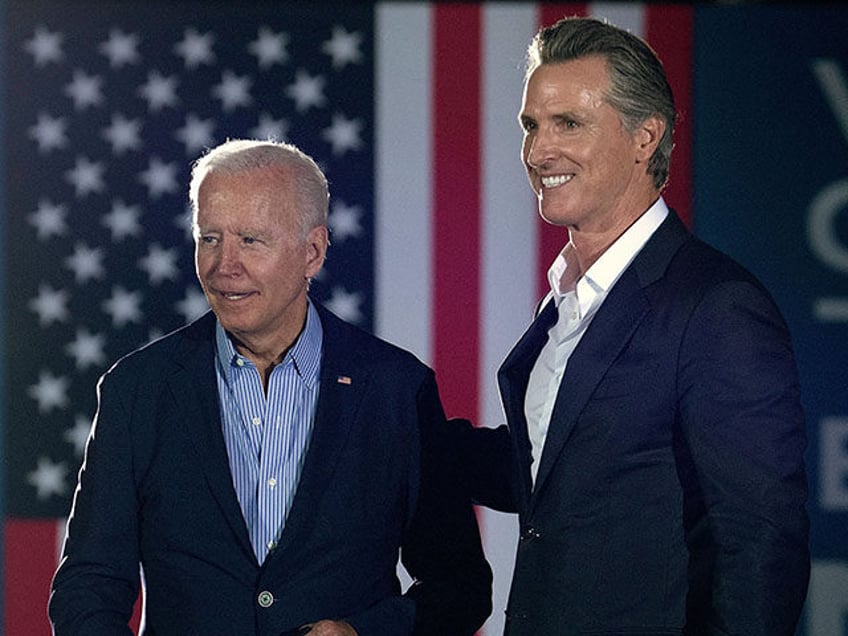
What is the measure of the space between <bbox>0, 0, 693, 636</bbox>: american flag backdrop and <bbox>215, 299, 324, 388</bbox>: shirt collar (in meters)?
1.66

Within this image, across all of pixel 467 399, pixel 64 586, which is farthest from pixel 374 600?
pixel 467 399

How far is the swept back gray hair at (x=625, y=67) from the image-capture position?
1.88 meters

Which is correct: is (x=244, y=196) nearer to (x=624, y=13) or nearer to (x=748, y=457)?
(x=748, y=457)

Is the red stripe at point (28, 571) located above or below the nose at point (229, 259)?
below

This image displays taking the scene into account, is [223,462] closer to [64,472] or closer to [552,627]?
[552,627]

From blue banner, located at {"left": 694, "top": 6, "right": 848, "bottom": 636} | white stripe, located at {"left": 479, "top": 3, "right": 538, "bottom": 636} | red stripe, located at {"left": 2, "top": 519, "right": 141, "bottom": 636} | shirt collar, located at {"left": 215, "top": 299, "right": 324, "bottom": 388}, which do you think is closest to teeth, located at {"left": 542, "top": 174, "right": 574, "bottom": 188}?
shirt collar, located at {"left": 215, "top": 299, "right": 324, "bottom": 388}

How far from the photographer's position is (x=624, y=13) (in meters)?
3.76

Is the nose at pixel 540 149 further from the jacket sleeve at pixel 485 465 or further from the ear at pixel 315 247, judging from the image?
the jacket sleeve at pixel 485 465

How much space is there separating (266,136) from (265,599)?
2082mm

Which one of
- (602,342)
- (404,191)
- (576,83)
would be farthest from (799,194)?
(602,342)

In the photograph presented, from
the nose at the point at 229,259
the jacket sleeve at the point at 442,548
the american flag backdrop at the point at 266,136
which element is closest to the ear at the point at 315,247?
the nose at the point at 229,259

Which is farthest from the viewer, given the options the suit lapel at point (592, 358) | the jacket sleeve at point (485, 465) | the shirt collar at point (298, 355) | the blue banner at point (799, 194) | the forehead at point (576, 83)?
the blue banner at point (799, 194)

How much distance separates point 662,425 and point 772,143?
2191 mm

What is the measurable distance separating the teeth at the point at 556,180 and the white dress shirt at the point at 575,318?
0.39 feet
